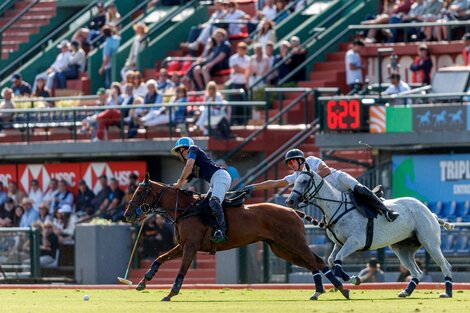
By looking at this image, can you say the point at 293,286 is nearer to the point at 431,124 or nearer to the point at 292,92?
the point at 431,124

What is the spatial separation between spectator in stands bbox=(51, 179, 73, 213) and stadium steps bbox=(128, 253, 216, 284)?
3.49 m

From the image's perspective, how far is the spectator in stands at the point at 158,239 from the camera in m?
33.3

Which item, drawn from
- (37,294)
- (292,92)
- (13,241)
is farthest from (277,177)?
(37,294)

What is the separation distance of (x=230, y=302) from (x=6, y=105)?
16.5 metres

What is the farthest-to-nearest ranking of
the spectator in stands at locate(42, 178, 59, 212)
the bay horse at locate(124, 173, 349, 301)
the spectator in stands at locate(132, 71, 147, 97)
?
the spectator in stands at locate(132, 71, 147, 97) < the spectator in stands at locate(42, 178, 59, 212) < the bay horse at locate(124, 173, 349, 301)

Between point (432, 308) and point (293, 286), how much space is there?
7623 mm

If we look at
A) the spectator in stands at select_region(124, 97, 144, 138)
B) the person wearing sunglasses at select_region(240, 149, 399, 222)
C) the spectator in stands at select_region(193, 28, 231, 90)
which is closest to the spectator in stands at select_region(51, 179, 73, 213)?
the spectator in stands at select_region(124, 97, 144, 138)

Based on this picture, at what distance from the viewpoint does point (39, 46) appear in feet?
142

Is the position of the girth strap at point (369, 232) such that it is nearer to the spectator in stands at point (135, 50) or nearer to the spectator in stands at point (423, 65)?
the spectator in stands at point (423, 65)

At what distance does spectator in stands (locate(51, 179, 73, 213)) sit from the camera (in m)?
36.2

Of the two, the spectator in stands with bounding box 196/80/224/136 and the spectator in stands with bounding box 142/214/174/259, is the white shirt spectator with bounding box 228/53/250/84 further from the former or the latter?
the spectator in stands with bounding box 142/214/174/259

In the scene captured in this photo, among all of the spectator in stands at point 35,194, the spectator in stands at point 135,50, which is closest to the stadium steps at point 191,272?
the spectator in stands at point 35,194

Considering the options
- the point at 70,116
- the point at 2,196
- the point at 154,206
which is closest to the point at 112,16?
the point at 70,116

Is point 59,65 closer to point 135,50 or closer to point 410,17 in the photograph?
point 135,50
